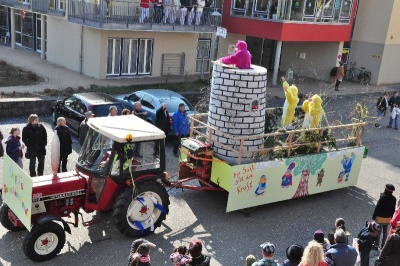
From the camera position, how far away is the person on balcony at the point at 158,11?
65.7ft

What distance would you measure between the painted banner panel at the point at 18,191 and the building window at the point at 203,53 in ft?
54.8

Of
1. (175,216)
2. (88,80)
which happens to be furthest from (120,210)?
(88,80)

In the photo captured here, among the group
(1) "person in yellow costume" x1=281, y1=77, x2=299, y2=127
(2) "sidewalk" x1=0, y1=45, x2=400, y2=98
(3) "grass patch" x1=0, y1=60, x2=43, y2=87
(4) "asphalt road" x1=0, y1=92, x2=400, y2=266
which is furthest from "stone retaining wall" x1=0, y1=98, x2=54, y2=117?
(1) "person in yellow costume" x1=281, y1=77, x2=299, y2=127

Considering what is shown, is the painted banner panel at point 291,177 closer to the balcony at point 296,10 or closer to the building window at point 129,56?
the balcony at point 296,10

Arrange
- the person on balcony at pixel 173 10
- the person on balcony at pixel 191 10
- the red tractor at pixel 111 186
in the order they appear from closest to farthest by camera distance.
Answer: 1. the red tractor at pixel 111 186
2. the person on balcony at pixel 173 10
3. the person on balcony at pixel 191 10

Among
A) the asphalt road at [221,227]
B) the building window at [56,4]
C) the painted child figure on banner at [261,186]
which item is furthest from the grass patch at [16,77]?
the painted child figure on banner at [261,186]

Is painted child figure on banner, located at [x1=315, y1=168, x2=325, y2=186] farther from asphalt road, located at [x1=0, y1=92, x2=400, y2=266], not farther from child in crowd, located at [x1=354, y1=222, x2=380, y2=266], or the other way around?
child in crowd, located at [x1=354, y1=222, x2=380, y2=266]

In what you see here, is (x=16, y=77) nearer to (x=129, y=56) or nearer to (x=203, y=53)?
(x=129, y=56)

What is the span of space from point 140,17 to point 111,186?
13.4 metres

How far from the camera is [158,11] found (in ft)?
66.5

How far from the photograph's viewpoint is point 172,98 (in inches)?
571

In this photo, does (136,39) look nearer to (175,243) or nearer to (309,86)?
(309,86)

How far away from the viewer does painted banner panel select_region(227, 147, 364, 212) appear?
9305 mm

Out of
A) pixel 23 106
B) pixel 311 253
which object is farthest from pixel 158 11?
pixel 311 253
